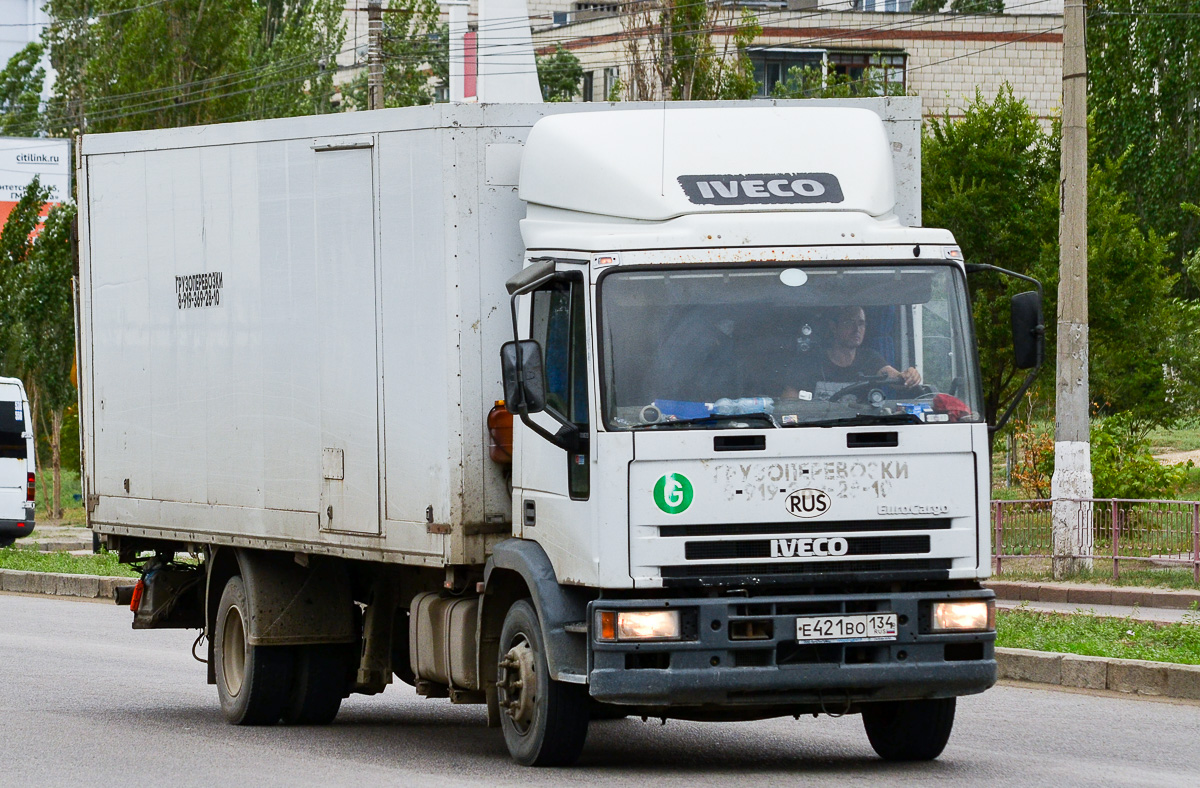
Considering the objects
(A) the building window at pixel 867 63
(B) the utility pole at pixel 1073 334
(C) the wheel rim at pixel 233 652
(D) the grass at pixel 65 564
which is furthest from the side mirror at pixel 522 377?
(A) the building window at pixel 867 63

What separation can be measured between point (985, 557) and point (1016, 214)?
2185cm

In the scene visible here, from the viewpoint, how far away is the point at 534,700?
28.5ft

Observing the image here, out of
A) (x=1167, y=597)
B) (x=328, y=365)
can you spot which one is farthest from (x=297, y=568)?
(x=1167, y=597)

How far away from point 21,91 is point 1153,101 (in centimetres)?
2937

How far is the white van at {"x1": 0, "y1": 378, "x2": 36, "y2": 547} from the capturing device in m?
27.9

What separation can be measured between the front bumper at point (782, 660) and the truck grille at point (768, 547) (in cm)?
19

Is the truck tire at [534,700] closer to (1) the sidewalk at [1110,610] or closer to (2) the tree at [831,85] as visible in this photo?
(1) the sidewalk at [1110,610]

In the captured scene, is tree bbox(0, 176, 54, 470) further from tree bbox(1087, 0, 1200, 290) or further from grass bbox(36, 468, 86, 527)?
tree bbox(1087, 0, 1200, 290)

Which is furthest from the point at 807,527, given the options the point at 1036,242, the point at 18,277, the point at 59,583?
the point at 18,277

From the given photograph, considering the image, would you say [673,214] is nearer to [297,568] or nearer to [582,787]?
[582,787]

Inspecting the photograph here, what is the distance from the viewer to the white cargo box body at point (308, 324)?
921 centimetres

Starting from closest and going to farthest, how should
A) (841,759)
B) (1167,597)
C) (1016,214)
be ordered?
1. (841,759)
2. (1167,597)
3. (1016,214)

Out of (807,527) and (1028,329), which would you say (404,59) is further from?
(807,527)

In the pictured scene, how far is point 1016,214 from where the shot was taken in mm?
29438
